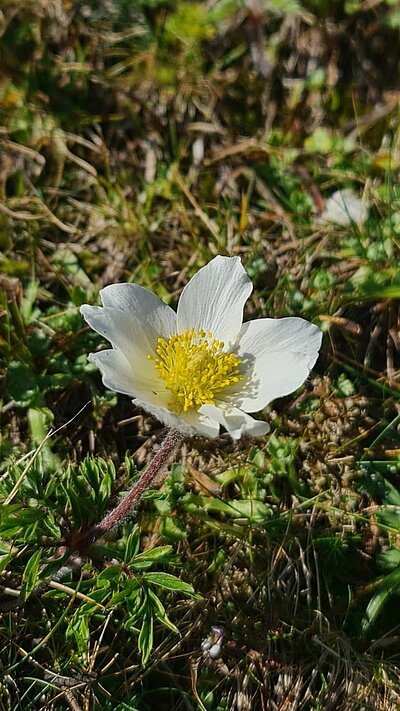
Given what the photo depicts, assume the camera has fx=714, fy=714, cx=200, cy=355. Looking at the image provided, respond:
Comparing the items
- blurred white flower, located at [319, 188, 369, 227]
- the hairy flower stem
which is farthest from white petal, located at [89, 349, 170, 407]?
blurred white flower, located at [319, 188, 369, 227]

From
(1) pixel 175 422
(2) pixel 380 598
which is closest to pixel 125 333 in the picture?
(1) pixel 175 422

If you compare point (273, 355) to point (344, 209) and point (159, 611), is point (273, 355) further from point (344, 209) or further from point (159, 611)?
point (344, 209)

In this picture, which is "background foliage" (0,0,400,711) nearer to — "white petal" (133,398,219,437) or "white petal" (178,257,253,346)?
"white petal" (133,398,219,437)

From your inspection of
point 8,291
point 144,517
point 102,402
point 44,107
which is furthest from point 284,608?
point 44,107

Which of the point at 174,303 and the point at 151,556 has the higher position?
the point at 174,303

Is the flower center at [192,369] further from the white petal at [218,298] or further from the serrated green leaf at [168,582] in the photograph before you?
the serrated green leaf at [168,582]

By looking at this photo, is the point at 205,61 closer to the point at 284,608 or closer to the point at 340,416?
the point at 340,416
